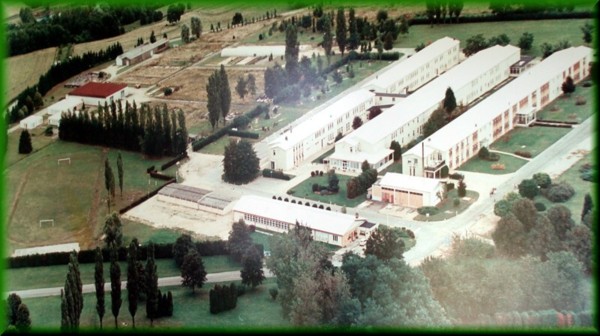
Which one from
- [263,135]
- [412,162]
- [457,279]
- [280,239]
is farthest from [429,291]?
[263,135]

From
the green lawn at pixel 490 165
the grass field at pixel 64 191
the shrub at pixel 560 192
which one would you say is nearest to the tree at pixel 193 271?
the grass field at pixel 64 191

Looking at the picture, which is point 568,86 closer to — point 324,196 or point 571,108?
point 571,108

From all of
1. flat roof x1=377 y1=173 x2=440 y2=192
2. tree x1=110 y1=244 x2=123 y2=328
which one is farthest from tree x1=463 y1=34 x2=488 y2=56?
tree x1=110 y1=244 x2=123 y2=328

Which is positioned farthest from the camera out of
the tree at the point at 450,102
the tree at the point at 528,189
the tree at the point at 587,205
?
the tree at the point at 450,102

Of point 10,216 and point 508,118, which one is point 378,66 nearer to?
point 508,118

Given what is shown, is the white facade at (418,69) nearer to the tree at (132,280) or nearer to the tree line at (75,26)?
the tree line at (75,26)

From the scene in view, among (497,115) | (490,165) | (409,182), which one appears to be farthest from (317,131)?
(497,115)
